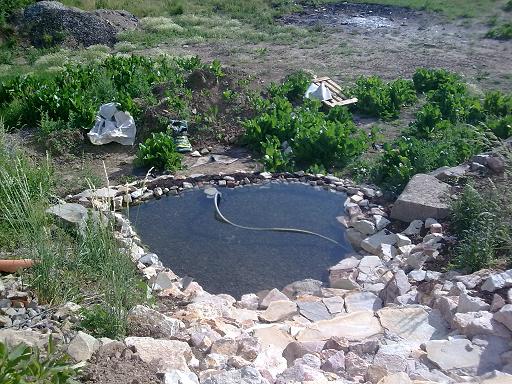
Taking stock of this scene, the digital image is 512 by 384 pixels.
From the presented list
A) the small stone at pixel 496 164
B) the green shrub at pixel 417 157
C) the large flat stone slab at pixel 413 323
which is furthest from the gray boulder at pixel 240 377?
the small stone at pixel 496 164

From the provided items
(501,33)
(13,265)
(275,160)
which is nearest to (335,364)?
(13,265)

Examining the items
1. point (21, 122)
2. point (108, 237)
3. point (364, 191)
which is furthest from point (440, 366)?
point (21, 122)

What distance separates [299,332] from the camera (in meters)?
5.90

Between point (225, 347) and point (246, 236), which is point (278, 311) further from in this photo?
point (246, 236)

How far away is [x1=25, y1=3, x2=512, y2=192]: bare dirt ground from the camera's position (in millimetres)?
10742

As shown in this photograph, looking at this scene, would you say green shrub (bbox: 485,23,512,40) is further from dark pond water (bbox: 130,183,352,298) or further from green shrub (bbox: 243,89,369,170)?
dark pond water (bbox: 130,183,352,298)

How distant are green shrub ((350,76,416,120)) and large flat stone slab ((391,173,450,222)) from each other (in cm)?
343

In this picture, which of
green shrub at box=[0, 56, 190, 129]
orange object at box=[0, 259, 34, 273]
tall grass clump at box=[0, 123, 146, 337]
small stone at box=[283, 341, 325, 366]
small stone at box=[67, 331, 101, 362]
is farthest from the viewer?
green shrub at box=[0, 56, 190, 129]

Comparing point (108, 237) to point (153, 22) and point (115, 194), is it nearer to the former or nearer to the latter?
point (115, 194)

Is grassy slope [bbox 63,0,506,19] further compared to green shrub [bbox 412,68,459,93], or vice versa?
grassy slope [bbox 63,0,506,19]

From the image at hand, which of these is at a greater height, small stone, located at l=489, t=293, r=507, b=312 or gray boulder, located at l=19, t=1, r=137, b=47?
small stone, located at l=489, t=293, r=507, b=312

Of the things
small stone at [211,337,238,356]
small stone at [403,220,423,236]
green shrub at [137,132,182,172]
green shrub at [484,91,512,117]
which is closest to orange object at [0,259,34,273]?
small stone at [211,337,238,356]

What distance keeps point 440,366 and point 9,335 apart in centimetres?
307

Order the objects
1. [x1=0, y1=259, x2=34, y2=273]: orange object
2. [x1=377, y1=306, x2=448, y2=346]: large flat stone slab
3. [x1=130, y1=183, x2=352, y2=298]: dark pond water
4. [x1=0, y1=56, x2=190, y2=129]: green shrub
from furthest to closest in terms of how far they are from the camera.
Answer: [x1=0, y1=56, x2=190, y2=129]: green shrub < [x1=130, y1=183, x2=352, y2=298]: dark pond water < [x1=0, y1=259, x2=34, y2=273]: orange object < [x1=377, y1=306, x2=448, y2=346]: large flat stone slab
